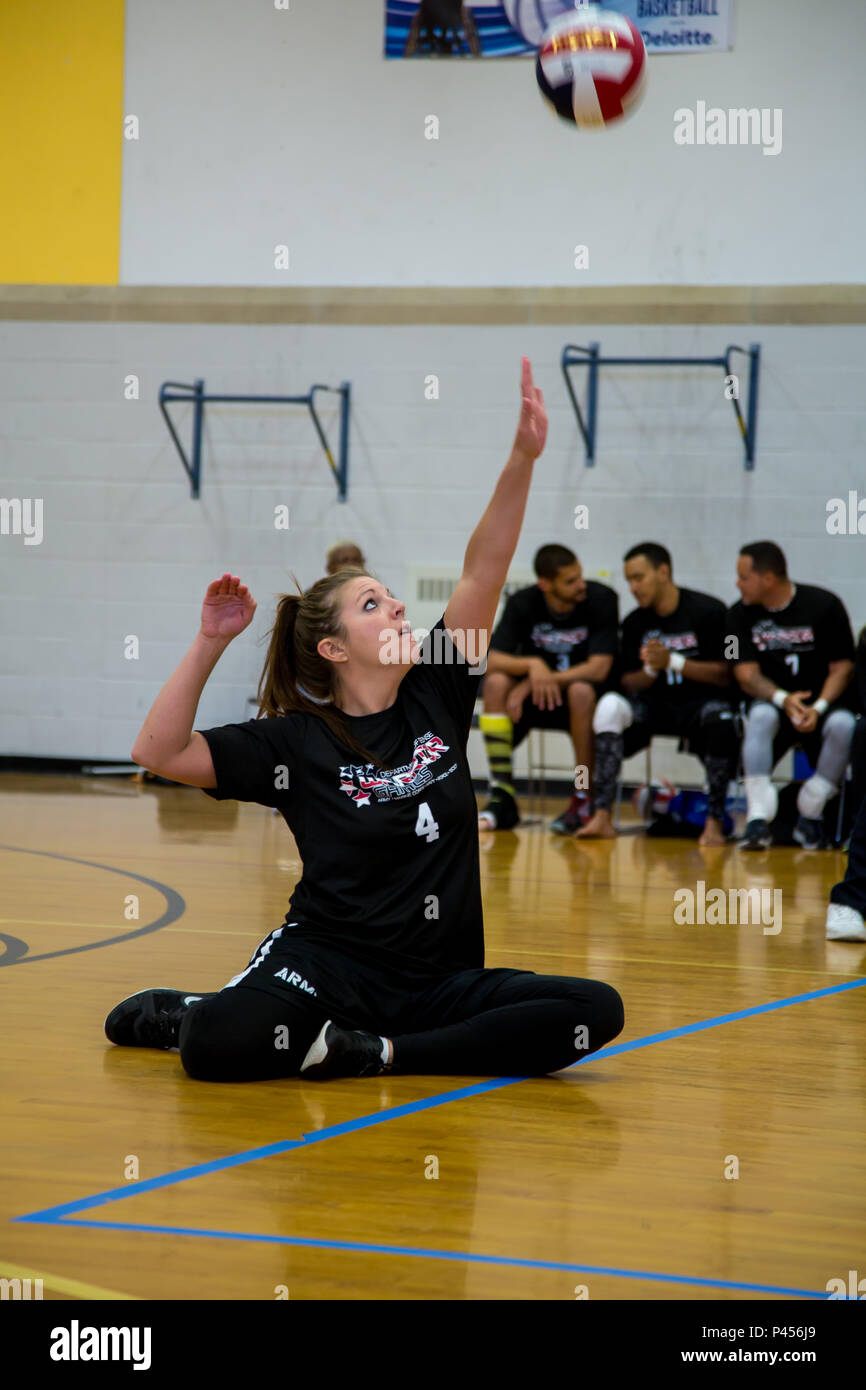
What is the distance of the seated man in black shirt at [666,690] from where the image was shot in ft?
21.9

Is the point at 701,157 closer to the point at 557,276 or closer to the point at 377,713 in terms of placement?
the point at 557,276

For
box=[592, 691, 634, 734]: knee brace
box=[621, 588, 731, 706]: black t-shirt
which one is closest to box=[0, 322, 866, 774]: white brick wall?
box=[621, 588, 731, 706]: black t-shirt

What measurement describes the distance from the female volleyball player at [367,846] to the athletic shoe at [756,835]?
3737 mm

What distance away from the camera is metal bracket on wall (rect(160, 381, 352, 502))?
28.1ft

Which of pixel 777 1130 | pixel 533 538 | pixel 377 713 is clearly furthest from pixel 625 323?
pixel 777 1130

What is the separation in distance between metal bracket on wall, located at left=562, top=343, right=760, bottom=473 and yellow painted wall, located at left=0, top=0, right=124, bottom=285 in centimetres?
291

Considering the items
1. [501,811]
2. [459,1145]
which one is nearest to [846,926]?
[459,1145]

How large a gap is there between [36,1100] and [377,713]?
3.03 feet

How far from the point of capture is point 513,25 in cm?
830

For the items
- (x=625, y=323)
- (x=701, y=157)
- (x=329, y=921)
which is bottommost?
(x=329, y=921)

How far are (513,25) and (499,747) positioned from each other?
419cm

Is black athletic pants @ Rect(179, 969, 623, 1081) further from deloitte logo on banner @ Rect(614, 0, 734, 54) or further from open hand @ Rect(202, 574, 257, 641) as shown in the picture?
deloitte logo on banner @ Rect(614, 0, 734, 54)

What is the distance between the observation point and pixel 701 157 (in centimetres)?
814
